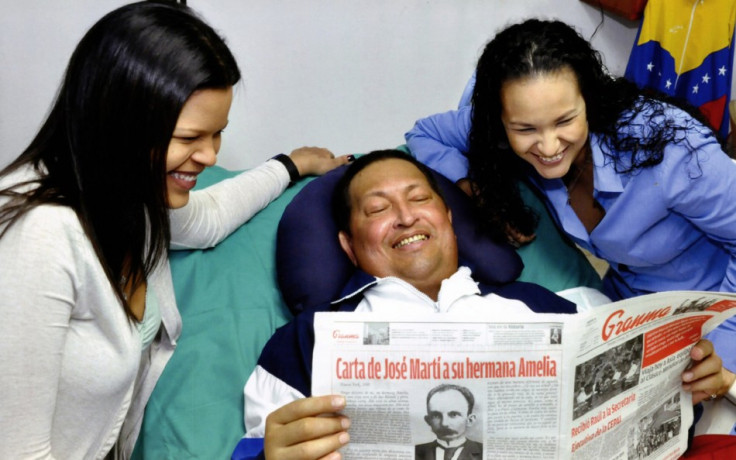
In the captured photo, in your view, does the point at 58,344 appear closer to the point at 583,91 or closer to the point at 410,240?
the point at 410,240

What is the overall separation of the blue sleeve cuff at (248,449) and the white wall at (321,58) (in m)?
1.48

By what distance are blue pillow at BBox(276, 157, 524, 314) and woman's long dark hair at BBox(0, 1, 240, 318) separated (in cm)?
52

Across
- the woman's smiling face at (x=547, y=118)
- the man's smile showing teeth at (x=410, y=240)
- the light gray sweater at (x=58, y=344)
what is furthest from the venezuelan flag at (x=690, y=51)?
the light gray sweater at (x=58, y=344)

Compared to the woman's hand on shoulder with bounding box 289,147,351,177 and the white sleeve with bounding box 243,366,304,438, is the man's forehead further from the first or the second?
the white sleeve with bounding box 243,366,304,438

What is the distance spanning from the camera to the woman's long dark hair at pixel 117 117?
89 centimetres

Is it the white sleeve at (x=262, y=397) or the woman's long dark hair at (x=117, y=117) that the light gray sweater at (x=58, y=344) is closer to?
the woman's long dark hair at (x=117, y=117)

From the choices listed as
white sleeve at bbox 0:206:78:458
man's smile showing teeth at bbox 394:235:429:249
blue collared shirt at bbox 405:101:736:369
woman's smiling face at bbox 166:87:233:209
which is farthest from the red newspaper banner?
white sleeve at bbox 0:206:78:458

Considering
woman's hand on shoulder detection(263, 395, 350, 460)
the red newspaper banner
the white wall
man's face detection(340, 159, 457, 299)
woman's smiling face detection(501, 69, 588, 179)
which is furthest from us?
the white wall

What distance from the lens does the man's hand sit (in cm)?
119

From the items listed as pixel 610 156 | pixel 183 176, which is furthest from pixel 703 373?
pixel 183 176

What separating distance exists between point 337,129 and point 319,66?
0.84 feet

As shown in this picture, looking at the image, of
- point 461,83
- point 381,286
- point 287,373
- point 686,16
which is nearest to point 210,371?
point 287,373

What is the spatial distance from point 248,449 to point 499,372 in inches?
18.6

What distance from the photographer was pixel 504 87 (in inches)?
50.4
